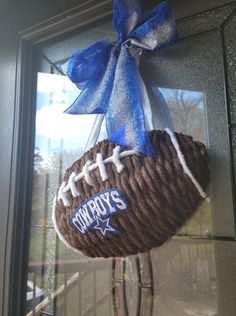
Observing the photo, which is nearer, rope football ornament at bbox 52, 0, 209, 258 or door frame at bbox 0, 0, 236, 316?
rope football ornament at bbox 52, 0, 209, 258

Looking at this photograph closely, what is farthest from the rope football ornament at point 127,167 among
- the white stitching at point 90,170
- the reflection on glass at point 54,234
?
the reflection on glass at point 54,234

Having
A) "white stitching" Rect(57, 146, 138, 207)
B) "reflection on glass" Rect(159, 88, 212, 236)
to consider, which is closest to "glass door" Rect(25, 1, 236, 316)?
"reflection on glass" Rect(159, 88, 212, 236)

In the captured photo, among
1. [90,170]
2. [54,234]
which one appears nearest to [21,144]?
[54,234]

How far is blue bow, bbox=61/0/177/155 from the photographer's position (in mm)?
457

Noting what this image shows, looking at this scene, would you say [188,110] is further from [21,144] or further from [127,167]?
[21,144]

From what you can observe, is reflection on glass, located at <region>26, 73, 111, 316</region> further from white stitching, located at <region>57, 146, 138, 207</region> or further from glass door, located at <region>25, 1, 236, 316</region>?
white stitching, located at <region>57, 146, 138, 207</region>

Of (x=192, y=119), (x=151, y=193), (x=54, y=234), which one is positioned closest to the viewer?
(x=151, y=193)

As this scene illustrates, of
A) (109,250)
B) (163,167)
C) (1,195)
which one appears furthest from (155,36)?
(1,195)

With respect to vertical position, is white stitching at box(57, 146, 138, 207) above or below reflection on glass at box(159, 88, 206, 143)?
below

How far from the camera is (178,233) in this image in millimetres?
504

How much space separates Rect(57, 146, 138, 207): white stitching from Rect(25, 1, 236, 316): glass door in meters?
0.13

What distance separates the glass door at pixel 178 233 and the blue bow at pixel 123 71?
0.05 m

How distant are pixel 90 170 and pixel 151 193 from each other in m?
0.10

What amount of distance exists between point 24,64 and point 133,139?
44 centimetres
